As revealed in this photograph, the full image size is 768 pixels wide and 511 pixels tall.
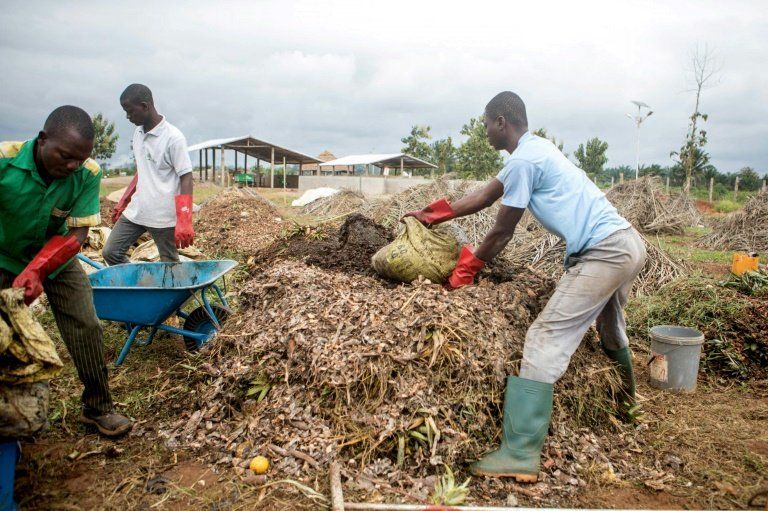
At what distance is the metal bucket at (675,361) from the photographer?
13.3 ft

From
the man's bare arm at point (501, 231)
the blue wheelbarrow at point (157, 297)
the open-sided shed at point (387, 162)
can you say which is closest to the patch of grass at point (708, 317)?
the man's bare arm at point (501, 231)

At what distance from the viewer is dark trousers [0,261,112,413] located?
113 inches

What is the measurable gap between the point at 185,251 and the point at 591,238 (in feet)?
22.4

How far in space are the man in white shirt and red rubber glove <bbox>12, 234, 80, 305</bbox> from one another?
4.90 feet

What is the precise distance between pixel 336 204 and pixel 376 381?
A: 54.2ft

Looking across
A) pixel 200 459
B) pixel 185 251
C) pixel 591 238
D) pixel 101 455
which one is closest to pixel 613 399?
pixel 591 238

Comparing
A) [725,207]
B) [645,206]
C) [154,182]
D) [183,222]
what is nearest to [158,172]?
[154,182]

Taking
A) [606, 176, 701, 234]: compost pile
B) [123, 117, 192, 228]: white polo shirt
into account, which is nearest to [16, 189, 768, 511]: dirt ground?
[123, 117, 192, 228]: white polo shirt

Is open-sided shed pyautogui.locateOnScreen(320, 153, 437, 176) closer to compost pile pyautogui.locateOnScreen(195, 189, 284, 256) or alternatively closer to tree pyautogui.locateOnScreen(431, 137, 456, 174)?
tree pyautogui.locateOnScreen(431, 137, 456, 174)

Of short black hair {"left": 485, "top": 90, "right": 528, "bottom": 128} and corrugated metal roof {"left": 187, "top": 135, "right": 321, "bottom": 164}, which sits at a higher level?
corrugated metal roof {"left": 187, "top": 135, "right": 321, "bottom": 164}

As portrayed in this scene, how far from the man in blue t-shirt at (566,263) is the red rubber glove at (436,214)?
41cm

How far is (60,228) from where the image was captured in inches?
112

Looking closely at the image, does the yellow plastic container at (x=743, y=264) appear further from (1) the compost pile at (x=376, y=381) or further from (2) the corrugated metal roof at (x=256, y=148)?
(2) the corrugated metal roof at (x=256, y=148)

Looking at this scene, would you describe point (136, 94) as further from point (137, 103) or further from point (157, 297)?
point (157, 297)
